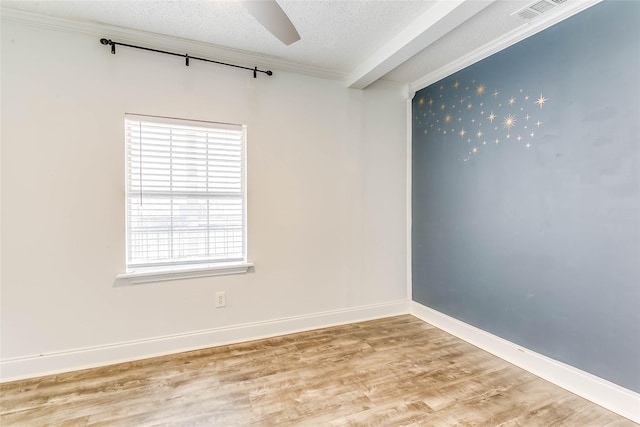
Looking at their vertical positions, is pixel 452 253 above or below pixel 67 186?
below

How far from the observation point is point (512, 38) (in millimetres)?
2236

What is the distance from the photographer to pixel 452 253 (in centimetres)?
283

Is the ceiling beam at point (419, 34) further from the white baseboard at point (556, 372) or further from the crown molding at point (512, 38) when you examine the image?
the white baseboard at point (556, 372)

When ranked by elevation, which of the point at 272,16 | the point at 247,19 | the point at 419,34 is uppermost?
the point at 247,19

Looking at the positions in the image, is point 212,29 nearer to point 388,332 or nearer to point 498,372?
point 388,332

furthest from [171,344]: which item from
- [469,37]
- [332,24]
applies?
[469,37]

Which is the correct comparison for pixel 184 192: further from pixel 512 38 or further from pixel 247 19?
pixel 512 38

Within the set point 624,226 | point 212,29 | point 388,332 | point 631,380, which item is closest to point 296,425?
point 388,332

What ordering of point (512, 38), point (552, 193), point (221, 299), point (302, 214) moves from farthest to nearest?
point (302, 214) < point (221, 299) < point (512, 38) < point (552, 193)

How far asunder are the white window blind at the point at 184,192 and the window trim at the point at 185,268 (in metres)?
0.01

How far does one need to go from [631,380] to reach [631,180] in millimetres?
1129

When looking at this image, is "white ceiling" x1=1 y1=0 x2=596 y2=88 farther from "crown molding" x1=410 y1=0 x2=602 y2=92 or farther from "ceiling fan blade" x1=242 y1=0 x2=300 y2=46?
"ceiling fan blade" x1=242 y1=0 x2=300 y2=46

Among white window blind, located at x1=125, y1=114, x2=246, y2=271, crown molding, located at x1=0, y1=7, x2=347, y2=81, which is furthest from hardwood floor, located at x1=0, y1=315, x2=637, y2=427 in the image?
crown molding, located at x1=0, y1=7, x2=347, y2=81

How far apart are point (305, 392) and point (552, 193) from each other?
213 centimetres
